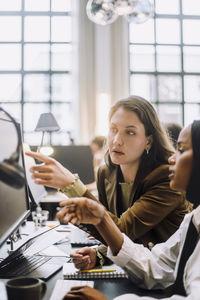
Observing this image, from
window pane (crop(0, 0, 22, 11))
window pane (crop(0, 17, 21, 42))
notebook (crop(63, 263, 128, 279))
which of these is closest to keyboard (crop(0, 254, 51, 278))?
notebook (crop(63, 263, 128, 279))

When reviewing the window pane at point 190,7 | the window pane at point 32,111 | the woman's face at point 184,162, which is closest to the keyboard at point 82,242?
the woman's face at point 184,162

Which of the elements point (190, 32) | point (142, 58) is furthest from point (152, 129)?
point (190, 32)

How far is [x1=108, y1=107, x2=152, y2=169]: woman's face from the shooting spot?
5.23ft

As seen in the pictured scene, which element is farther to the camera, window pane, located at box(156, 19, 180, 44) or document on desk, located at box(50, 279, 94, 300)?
window pane, located at box(156, 19, 180, 44)

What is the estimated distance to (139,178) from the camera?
5.19 feet

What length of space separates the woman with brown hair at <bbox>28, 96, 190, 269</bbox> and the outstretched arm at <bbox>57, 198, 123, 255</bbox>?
18 centimetres

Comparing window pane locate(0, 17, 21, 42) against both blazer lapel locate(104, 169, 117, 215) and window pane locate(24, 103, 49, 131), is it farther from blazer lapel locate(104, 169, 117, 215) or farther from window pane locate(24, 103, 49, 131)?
blazer lapel locate(104, 169, 117, 215)

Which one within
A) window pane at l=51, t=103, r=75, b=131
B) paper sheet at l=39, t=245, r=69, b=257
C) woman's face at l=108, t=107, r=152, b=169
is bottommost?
paper sheet at l=39, t=245, r=69, b=257

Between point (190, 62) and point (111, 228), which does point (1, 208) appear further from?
point (190, 62)

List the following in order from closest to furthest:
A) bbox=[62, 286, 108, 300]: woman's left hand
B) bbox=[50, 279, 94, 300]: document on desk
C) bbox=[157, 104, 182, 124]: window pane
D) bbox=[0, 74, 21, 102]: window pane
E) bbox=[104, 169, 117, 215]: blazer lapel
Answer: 1. bbox=[62, 286, 108, 300]: woman's left hand
2. bbox=[50, 279, 94, 300]: document on desk
3. bbox=[104, 169, 117, 215]: blazer lapel
4. bbox=[0, 74, 21, 102]: window pane
5. bbox=[157, 104, 182, 124]: window pane

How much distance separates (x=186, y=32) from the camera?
20.4 ft

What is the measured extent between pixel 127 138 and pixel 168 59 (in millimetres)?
4921

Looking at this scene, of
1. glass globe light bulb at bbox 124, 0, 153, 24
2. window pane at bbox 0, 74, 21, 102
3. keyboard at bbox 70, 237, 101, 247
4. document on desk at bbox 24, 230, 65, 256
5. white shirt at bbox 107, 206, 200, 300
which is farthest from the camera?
window pane at bbox 0, 74, 21, 102

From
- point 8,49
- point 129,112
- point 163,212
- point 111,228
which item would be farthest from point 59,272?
point 8,49
